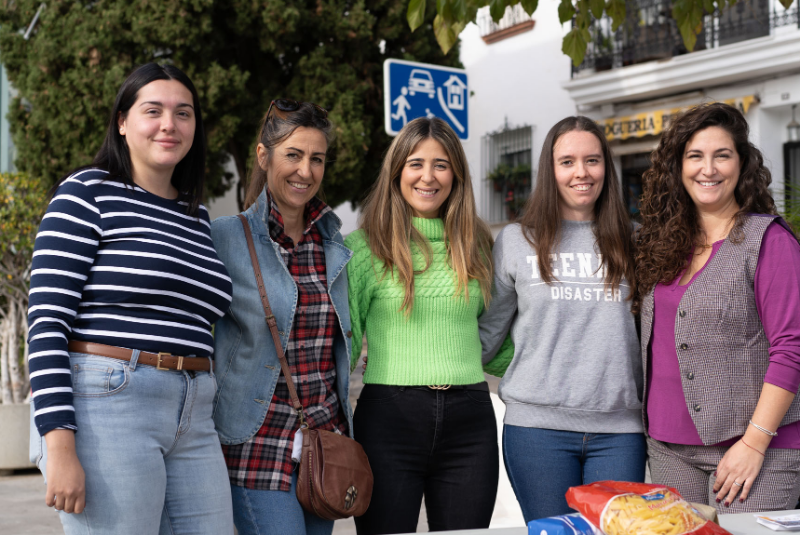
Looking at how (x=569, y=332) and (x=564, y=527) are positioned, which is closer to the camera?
(x=564, y=527)

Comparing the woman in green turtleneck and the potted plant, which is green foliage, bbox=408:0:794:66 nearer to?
the woman in green turtleneck

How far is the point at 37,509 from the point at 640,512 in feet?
15.9

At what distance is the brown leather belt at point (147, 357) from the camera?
2.02 m

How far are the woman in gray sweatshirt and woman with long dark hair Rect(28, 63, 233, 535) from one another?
42.7 inches

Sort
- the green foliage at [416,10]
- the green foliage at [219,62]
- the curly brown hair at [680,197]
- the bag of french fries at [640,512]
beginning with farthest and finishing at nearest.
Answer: the green foliage at [219,62] → the green foliage at [416,10] → the curly brown hair at [680,197] → the bag of french fries at [640,512]

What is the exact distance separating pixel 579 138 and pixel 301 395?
137 cm

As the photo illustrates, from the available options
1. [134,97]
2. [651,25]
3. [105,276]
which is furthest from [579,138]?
[651,25]

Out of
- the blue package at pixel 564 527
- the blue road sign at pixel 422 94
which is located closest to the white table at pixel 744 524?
the blue package at pixel 564 527

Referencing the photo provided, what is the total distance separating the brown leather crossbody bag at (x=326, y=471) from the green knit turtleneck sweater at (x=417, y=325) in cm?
37

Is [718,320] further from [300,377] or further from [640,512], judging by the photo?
[300,377]

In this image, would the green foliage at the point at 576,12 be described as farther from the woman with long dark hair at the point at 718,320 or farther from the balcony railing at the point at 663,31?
the balcony railing at the point at 663,31

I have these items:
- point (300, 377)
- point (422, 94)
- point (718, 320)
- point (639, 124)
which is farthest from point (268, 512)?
point (639, 124)

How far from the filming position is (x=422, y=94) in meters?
5.03

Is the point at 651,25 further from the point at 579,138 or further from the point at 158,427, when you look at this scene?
the point at 158,427
